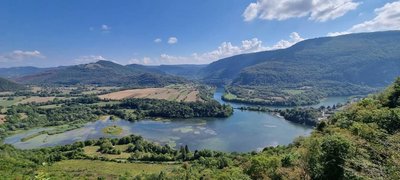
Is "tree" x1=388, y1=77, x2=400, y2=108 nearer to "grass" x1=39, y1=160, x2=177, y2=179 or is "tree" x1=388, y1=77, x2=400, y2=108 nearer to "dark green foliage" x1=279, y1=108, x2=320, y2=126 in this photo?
"grass" x1=39, y1=160, x2=177, y2=179

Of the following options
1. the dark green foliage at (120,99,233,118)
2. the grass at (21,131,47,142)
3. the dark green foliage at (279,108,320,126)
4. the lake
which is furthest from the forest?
the dark green foliage at (120,99,233,118)

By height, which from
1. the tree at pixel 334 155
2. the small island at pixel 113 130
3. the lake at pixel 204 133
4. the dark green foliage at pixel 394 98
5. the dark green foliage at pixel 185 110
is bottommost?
the lake at pixel 204 133

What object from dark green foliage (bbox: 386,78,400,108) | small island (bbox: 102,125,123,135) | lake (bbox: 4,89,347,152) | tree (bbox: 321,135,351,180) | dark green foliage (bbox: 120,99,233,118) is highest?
dark green foliage (bbox: 386,78,400,108)

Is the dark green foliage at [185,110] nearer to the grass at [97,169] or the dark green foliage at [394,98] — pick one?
the grass at [97,169]

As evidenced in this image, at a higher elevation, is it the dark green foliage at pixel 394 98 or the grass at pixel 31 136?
the dark green foliage at pixel 394 98

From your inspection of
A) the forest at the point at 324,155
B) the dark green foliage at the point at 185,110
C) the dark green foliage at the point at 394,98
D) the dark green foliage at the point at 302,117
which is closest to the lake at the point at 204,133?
the dark green foliage at the point at 302,117

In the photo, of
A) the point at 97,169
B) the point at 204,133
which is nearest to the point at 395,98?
the point at 97,169
